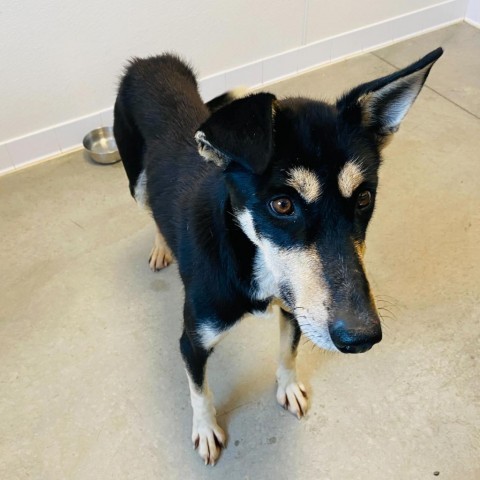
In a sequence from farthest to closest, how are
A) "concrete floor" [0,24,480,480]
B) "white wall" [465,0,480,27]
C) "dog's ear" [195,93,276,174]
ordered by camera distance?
"white wall" [465,0,480,27], "concrete floor" [0,24,480,480], "dog's ear" [195,93,276,174]

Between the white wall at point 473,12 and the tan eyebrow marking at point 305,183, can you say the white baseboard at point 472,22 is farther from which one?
the tan eyebrow marking at point 305,183

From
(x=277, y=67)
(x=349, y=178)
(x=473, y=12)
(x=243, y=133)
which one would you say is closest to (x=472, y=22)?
(x=473, y=12)

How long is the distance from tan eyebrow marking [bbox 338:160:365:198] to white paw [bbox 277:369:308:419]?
0.96m

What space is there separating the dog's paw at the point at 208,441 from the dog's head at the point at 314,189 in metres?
0.78

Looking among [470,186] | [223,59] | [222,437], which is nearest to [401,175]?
[470,186]

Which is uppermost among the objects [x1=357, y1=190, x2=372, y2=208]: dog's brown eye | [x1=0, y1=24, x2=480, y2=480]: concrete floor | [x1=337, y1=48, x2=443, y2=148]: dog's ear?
[x1=337, y1=48, x2=443, y2=148]: dog's ear

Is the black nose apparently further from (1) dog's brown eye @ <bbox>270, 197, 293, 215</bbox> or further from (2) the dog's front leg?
(2) the dog's front leg

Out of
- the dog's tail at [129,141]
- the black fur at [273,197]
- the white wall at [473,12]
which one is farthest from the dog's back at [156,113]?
the white wall at [473,12]

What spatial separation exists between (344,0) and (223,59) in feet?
3.47

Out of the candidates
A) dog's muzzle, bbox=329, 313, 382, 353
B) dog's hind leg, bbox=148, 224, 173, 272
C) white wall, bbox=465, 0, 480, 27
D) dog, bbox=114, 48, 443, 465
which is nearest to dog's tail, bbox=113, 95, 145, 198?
dog's hind leg, bbox=148, 224, 173, 272

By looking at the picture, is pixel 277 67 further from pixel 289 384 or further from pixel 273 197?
pixel 273 197

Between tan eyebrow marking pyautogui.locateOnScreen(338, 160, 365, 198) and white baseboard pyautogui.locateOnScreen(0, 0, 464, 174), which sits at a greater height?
tan eyebrow marking pyautogui.locateOnScreen(338, 160, 365, 198)

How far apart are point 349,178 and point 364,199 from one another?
11 cm

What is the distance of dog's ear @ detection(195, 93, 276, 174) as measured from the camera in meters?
1.10
